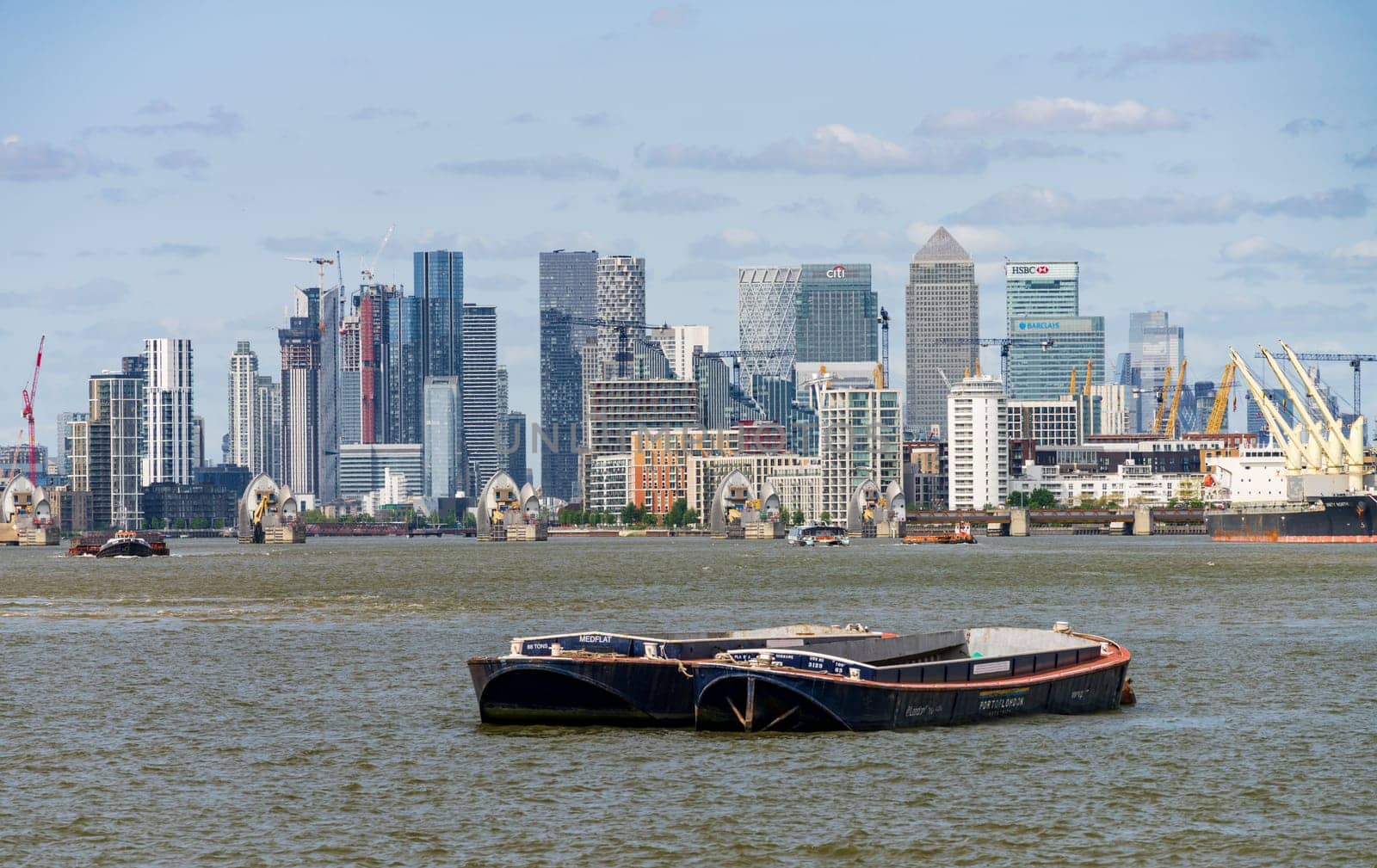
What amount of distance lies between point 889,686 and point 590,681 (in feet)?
26.3

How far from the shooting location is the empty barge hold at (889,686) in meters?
51.8

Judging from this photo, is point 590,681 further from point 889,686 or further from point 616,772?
point 889,686

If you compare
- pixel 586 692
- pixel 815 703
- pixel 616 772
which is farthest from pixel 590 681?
pixel 616 772

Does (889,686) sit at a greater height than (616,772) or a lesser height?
greater

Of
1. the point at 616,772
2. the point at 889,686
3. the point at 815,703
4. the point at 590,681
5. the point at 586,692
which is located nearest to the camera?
the point at 616,772

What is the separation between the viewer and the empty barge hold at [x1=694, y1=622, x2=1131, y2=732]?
51.8m

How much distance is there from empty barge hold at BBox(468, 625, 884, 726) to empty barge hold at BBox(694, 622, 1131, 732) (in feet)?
5.52

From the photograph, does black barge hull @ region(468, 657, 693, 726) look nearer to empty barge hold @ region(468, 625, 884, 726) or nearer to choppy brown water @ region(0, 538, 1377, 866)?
empty barge hold @ region(468, 625, 884, 726)

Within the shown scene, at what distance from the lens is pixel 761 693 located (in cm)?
5194

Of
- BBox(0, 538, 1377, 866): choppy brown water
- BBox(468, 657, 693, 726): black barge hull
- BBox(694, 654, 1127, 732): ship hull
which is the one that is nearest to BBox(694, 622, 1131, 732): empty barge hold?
BBox(694, 654, 1127, 732): ship hull

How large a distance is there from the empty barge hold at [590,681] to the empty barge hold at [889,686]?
1.68 meters

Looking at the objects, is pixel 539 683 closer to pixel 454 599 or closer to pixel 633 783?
pixel 633 783

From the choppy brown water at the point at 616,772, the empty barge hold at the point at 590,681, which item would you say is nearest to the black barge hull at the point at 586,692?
the empty barge hold at the point at 590,681

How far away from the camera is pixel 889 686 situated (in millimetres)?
52188
